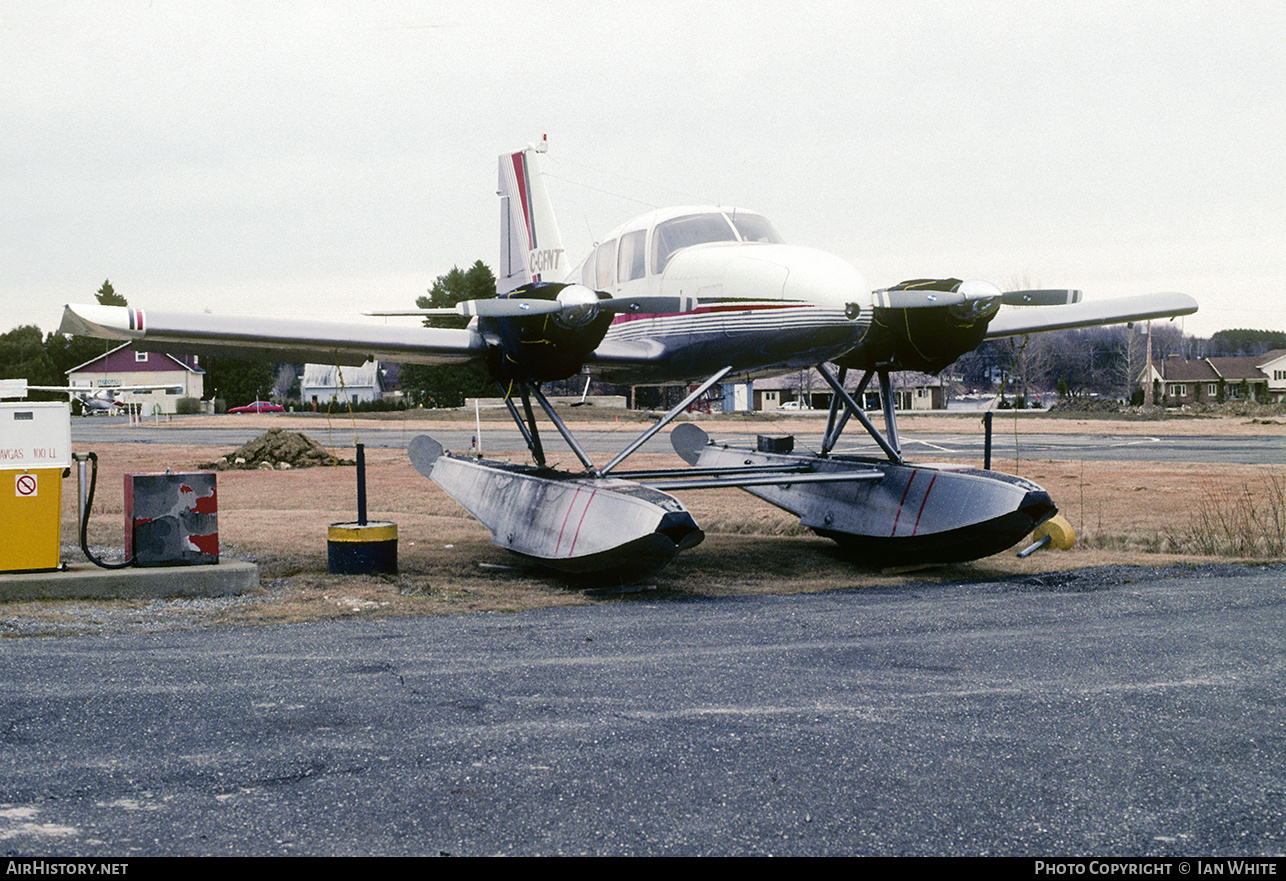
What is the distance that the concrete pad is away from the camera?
8398mm

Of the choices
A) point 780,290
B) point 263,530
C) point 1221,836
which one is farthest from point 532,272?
point 1221,836

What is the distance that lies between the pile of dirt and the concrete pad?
16.8 metres

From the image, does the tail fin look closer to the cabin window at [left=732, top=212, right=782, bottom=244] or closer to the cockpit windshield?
the cockpit windshield

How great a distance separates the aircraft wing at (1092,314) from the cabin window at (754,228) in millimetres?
3770

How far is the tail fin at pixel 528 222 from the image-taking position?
52.3 ft

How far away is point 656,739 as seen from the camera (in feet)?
15.1

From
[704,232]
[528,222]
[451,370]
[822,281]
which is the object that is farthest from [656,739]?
[451,370]

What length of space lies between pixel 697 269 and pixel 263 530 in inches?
289

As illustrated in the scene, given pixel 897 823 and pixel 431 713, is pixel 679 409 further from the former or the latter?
pixel 897 823

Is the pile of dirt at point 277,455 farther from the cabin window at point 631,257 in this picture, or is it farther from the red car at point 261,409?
the red car at point 261,409

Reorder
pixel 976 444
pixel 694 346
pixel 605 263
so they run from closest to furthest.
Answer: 1. pixel 694 346
2. pixel 605 263
3. pixel 976 444

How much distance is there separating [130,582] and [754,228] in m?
7.17

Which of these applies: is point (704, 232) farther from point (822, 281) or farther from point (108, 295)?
point (108, 295)

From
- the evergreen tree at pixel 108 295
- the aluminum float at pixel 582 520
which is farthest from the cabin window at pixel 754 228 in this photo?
the evergreen tree at pixel 108 295
